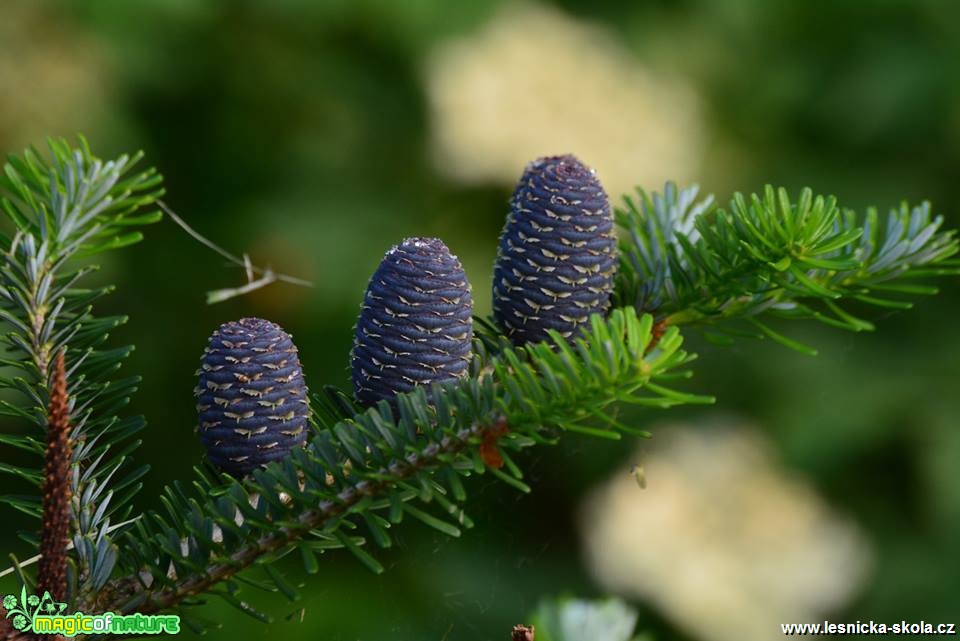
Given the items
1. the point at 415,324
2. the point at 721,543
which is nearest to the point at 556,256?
the point at 415,324

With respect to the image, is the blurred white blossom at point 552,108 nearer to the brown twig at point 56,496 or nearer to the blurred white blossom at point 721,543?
the blurred white blossom at point 721,543

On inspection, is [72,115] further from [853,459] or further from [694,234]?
[853,459]

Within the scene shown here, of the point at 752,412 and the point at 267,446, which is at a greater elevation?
the point at 267,446

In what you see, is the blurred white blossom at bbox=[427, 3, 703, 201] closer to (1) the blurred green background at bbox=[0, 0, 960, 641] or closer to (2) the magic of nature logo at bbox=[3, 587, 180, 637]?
(1) the blurred green background at bbox=[0, 0, 960, 641]

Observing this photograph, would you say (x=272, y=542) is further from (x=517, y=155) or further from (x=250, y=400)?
(x=517, y=155)

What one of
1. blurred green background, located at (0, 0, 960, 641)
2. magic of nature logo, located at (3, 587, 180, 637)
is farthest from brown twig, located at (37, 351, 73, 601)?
blurred green background, located at (0, 0, 960, 641)

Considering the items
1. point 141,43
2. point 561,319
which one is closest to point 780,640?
point 561,319

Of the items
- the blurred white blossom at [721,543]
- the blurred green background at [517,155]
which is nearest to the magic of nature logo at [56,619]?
the blurred green background at [517,155]
